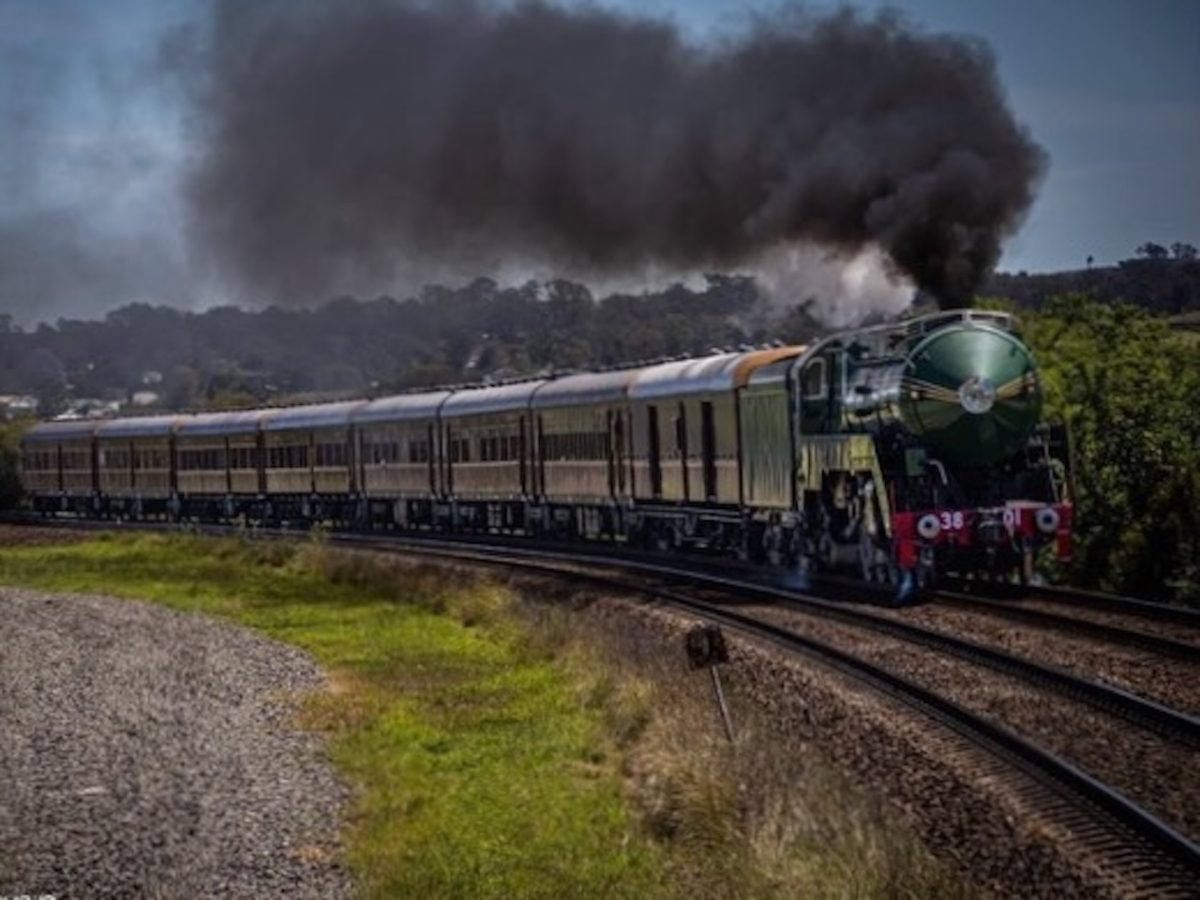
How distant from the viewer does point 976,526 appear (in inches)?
796

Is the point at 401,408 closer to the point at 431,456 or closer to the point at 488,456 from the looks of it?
the point at 431,456

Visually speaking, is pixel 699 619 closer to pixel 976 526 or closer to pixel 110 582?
pixel 976 526

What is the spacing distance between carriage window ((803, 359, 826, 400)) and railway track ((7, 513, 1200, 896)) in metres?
2.51

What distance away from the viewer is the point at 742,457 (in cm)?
2547

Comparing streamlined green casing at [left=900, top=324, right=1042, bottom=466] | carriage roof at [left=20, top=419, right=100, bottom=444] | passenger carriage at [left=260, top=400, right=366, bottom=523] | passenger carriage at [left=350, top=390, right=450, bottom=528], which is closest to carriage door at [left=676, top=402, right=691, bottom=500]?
streamlined green casing at [left=900, top=324, right=1042, bottom=466]

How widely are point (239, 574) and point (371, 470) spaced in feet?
37.0

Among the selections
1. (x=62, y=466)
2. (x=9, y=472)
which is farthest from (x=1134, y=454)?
(x=9, y=472)

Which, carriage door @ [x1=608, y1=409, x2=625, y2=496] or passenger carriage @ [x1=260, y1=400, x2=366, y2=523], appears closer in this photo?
carriage door @ [x1=608, y1=409, x2=625, y2=496]

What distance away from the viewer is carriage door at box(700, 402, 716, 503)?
1059 inches

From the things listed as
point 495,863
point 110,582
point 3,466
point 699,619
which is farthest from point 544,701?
point 3,466

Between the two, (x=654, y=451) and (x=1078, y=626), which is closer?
(x=1078, y=626)

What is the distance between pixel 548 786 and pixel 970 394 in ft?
31.1

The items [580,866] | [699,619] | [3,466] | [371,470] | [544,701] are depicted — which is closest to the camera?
[580,866]

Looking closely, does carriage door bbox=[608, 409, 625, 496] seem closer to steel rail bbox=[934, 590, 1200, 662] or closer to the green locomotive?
the green locomotive
